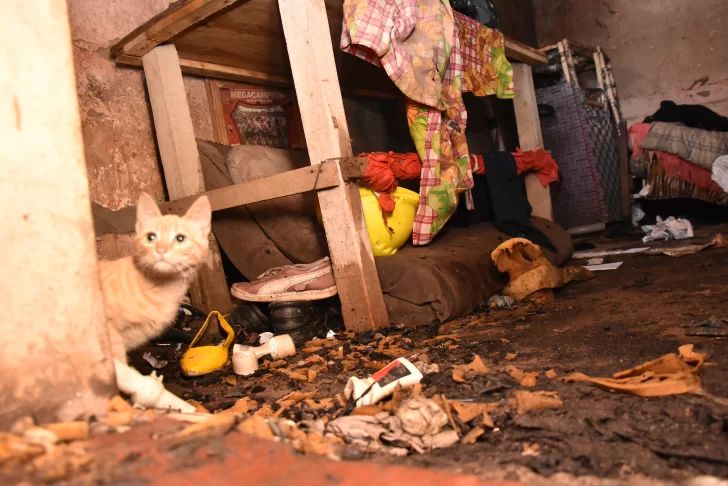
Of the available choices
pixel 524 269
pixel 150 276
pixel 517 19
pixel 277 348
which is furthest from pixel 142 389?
pixel 517 19

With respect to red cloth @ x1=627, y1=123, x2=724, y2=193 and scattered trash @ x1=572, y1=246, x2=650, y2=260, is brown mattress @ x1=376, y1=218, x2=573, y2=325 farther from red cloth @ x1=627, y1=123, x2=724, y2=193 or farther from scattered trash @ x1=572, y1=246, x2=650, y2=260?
Result: red cloth @ x1=627, y1=123, x2=724, y2=193

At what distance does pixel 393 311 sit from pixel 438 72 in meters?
1.72

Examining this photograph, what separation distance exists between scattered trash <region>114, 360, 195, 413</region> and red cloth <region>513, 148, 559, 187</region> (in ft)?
13.5

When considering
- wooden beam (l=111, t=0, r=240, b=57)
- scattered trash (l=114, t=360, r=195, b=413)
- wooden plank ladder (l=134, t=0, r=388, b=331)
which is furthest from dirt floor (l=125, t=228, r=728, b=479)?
wooden beam (l=111, t=0, r=240, b=57)

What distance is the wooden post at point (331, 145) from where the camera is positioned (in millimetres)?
2998

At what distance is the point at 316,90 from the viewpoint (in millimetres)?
3000

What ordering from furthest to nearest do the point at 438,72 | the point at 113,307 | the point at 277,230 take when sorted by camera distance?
the point at 277,230 → the point at 438,72 → the point at 113,307

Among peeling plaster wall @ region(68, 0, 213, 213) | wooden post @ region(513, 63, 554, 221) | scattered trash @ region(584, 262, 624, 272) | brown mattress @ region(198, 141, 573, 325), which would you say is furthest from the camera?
wooden post @ region(513, 63, 554, 221)

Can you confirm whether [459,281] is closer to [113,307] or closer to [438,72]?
[438,72]

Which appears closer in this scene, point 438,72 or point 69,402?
point 69,402

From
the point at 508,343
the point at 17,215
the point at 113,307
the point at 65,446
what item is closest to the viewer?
the point at 65,446

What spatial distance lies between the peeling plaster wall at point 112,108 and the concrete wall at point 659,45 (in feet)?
23.2

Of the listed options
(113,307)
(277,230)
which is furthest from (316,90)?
(113,307)

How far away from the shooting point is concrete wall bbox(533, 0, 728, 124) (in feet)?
24.3
